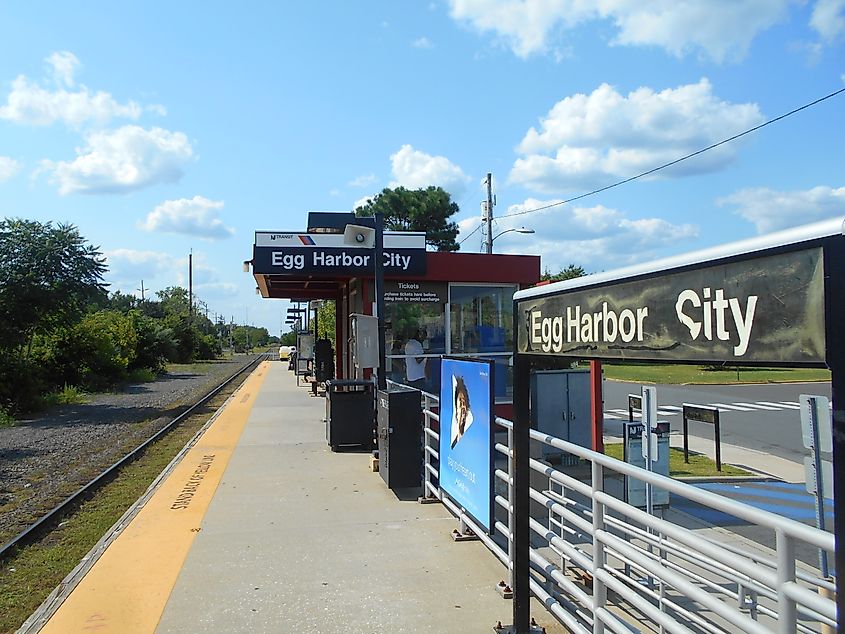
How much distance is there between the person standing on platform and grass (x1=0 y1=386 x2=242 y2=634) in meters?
4.46

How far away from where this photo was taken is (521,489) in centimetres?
403

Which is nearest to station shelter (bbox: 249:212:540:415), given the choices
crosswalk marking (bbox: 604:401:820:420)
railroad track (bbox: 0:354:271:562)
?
railroad track (bbox: 0:354:271:562)

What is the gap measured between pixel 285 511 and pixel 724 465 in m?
8.52

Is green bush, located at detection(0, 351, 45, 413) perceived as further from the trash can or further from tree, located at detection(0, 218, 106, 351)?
the trash can

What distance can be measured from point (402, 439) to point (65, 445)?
9.00 metres

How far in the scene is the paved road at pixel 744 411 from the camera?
1655 cm

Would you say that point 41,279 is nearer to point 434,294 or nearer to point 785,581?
point 434,294

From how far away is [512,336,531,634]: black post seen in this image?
3.89 metres

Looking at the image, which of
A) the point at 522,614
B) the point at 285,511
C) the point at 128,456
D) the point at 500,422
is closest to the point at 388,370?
the point at 128,456

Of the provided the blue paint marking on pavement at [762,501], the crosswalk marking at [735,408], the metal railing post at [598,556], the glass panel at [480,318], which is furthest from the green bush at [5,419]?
the crosswalk marking at [735,408]

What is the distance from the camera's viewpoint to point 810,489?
5352 millimetres

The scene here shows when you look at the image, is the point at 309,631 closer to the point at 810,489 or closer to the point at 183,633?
the point at 183,633

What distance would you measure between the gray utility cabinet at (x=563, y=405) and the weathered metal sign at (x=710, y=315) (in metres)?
10.0

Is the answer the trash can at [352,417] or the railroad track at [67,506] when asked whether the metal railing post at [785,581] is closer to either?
the railroad track at [67,506]
